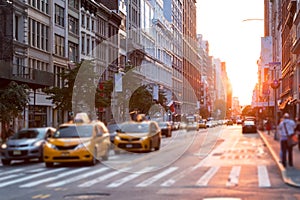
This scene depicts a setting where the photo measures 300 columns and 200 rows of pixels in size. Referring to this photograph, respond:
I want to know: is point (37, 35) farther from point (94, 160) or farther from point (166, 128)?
point (94, 160)

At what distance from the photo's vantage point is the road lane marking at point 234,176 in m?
19.0

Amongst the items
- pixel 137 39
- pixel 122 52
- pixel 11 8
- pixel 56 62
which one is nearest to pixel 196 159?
pixel 11 8

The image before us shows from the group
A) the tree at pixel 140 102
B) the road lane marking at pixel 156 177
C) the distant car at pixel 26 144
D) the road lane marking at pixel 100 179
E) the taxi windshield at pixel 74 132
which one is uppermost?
the tree at pixel 140 102

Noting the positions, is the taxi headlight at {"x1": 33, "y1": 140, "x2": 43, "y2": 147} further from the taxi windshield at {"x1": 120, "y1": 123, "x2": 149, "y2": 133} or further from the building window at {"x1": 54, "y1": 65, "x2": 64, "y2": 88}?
the building window at {"x1": 54, "y1": 65, "x2": 64, "y2": 88}

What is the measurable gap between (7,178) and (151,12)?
50.6 metres

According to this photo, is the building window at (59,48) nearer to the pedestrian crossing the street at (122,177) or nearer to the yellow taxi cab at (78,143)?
the pedestrian crossing the street at (122,177)

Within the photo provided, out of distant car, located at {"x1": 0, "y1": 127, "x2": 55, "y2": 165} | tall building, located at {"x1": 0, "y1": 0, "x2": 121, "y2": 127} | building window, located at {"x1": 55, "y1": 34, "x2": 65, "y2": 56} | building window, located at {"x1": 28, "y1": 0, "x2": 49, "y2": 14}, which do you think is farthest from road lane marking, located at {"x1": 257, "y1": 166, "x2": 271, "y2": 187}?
building window, located at {"x1": 55, "y1": 34, "x2": 65, "y2": 56}

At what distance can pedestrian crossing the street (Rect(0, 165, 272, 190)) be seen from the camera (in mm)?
19422

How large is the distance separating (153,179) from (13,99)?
68.4 feet

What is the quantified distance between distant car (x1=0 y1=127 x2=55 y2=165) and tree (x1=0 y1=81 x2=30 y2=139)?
10.3m

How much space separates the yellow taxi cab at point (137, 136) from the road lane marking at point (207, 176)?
3043 millimetres

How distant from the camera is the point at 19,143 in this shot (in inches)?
992

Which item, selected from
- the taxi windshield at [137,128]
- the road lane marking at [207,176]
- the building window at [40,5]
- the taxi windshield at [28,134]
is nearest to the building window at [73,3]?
the building window at [40,5]

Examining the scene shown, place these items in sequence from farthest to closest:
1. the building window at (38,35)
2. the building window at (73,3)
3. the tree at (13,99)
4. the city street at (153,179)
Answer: the building window at (38,35) < the building window at (73,3) < the tree at (13,99) < the city street at (153,179)
